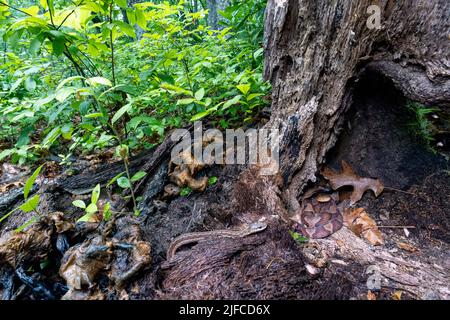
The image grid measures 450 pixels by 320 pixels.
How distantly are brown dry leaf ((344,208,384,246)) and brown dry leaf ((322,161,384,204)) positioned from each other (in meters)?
0.12

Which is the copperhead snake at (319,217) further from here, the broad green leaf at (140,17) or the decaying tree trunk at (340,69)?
the broad green leaf at (140,17)

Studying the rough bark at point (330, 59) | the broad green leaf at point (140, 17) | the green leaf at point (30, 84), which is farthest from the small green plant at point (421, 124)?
the green leaf at point (30, 84)

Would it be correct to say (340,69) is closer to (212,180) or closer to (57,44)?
(212,180)

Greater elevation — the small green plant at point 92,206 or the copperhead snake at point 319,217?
the small green plant at point 92,206

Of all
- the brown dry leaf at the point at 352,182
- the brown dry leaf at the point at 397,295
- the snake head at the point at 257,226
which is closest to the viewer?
the brown dry leaf at the point at 397,295

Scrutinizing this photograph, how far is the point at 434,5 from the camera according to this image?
6.38ft

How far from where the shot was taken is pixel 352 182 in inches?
99.7

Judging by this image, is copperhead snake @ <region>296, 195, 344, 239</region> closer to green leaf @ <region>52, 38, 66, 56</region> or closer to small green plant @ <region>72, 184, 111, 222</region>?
small green plant @ <region>72, 184, 111, 222</region>

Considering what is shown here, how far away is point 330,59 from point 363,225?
61.2 inches

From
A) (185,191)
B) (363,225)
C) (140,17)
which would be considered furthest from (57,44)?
(363,225)

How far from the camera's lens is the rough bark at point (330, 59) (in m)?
1.95

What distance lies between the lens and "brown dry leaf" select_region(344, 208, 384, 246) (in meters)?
2.20

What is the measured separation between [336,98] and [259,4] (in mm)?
1901

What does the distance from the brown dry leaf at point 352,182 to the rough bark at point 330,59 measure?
210mm
